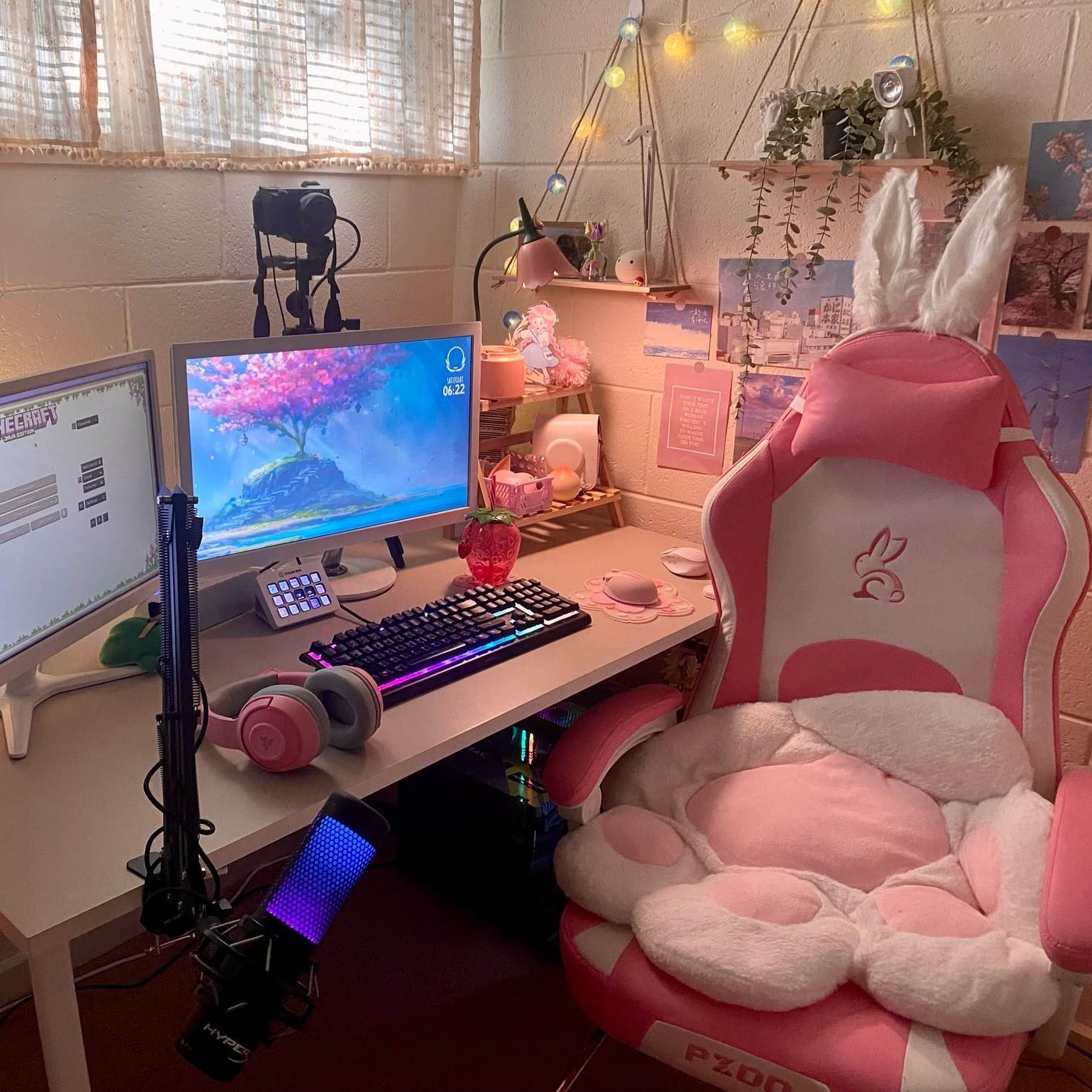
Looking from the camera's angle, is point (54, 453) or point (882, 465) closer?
point (54, 453)

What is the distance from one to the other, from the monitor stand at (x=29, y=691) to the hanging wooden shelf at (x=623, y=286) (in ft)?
3.46

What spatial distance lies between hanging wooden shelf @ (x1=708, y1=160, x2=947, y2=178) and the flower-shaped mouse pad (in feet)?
2.34

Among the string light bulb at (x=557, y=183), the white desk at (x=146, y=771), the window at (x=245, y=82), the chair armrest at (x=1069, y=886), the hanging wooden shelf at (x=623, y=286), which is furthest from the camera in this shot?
the string light bulb at (x=557, y=183)

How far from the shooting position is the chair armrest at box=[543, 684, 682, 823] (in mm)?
1407

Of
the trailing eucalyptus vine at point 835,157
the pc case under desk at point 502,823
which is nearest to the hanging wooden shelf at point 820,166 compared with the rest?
the trailing eucalyptus vine at point 835,157

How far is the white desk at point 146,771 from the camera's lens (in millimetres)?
972

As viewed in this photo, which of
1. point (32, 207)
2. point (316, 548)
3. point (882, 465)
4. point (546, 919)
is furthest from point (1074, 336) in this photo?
point (32, 207)

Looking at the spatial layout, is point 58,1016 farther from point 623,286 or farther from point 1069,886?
point 623,286

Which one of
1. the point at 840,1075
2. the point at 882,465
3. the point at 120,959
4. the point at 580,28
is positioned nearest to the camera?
the point at 840,1075

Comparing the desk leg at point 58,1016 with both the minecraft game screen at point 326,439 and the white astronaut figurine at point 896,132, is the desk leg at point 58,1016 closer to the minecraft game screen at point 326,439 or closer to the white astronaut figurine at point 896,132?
the minecraft game screen at point 326,439

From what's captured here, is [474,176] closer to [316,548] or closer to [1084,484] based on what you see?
[316,548]

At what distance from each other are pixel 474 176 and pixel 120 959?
5.60ft

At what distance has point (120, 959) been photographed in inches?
74.3

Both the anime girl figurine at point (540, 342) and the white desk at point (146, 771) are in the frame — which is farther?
the anime girl figurine at point (540, 342)
